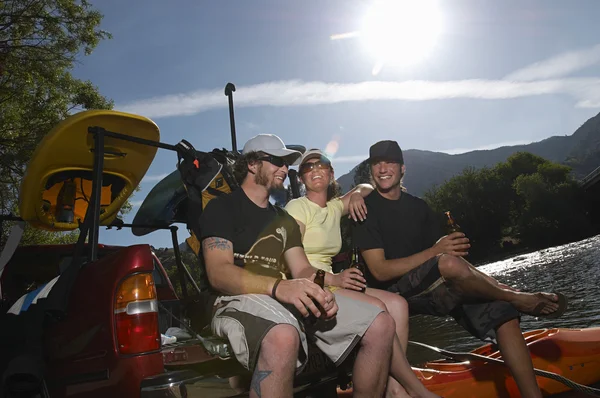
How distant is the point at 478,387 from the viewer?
3.96 metres

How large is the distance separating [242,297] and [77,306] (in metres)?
0.87

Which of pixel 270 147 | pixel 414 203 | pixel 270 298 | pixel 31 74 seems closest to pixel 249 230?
pixel 270 298

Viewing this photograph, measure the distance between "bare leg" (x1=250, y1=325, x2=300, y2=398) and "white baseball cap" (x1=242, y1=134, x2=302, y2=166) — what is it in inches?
53.2

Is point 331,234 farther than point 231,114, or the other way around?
point 231,114

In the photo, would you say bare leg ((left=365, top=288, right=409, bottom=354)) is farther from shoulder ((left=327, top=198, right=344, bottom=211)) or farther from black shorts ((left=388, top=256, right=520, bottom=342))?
shoulder ((left=327, top=198, right=344, bottom=211))

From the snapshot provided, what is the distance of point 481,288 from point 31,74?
15.3m

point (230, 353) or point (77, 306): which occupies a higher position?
point (77, 306)

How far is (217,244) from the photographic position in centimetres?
291

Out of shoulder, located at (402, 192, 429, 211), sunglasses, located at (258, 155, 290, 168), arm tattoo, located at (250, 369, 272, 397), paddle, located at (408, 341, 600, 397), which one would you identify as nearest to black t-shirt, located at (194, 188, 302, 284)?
sunglasses, located at (258, 155, 290, 168)

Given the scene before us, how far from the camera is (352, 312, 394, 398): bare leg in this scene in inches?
111

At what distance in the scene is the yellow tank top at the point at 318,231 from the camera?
13.5ft

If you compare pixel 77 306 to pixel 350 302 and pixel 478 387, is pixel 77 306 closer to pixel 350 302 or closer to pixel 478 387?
pixel 350 302

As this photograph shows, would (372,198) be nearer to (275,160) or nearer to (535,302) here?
(275,160)

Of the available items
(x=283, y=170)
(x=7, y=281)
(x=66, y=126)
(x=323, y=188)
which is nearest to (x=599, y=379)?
(x=323, y=188)
